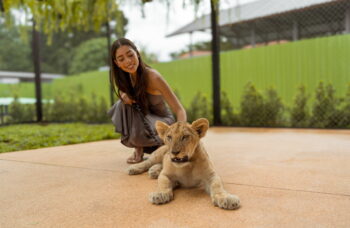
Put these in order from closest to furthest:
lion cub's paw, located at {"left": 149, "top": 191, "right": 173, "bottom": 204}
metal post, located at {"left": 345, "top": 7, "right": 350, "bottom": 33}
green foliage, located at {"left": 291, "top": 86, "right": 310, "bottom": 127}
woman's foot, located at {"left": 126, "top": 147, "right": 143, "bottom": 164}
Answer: lion cub's paw, located at {"left": 149, "top": 191, "right": 173, "bottom": 204}
woman's foot, located at {"left": 126, "top": 147, "right": 143, "bottom": 164}
metal post, located at {"left": 345, "top": 7, "right": 350, "bottom": 33}
green foliage, located at {"left": 291, "top": 86, "right": 310, "bottom": 127}

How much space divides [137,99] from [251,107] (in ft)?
13.2

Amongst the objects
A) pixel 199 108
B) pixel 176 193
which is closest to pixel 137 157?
pixel 176 193

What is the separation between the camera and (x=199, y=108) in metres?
7.07

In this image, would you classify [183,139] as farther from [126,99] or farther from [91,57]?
[91,57]

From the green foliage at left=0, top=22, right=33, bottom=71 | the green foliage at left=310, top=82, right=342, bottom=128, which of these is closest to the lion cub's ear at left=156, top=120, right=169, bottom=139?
the green foliage at left=310, top=82, right=342, bottom=128

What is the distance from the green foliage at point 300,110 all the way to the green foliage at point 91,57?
16.4m

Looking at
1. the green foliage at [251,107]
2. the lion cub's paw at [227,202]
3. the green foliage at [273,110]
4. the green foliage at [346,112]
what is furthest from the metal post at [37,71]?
the lion cub's paw at [227,202]

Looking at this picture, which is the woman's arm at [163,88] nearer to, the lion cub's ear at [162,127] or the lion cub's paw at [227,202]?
the lion cub's ear at [162,127]

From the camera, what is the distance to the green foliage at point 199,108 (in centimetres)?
700

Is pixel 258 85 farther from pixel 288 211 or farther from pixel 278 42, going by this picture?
pixel 288 211

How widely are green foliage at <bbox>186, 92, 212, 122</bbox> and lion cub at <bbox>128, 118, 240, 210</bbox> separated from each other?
198 inches

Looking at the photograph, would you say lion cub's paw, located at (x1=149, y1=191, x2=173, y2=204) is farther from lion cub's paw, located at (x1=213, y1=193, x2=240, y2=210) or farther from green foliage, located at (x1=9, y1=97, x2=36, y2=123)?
green foliage, located at (x1=9, y1=97, x2=36, y2=123)

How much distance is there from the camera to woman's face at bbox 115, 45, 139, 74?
8.12 ft

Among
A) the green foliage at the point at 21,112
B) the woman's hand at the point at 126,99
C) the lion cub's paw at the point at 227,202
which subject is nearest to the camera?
the lion cub's paw at the point at 227,202
